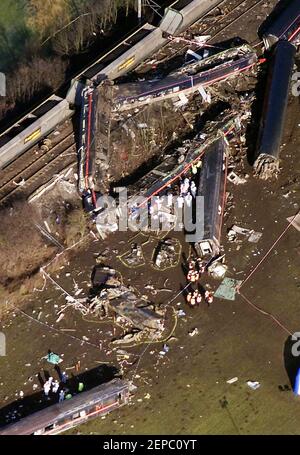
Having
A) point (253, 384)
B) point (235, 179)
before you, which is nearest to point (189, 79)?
point (235, 179)

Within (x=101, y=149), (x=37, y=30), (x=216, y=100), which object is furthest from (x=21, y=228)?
(x=37, y=30)

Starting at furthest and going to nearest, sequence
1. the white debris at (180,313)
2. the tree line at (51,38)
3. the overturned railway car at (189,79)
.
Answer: the tree line at (51,38) < the overturned railway car at (189,79) < the white debris at (180,313)

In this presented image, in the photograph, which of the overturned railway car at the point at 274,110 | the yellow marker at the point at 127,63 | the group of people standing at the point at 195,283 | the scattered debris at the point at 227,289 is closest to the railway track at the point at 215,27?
the yellow marker at the point at 127,63

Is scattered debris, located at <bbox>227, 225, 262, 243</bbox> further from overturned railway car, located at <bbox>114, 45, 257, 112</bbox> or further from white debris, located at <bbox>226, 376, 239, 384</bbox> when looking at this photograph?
overturned railway car, located at <bbox>114, 45, 257, 112</bbox>

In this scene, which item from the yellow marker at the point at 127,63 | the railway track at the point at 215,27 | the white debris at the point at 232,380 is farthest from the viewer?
the railway track at the point at 215,27

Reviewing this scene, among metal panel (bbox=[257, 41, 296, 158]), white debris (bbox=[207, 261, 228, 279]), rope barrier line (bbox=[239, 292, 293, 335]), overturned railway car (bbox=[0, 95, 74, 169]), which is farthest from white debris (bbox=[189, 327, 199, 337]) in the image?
overturned railway car (bbox=[0, 95, 74, 169])

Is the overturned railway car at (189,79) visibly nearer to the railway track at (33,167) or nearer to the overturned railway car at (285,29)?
the overturned railway car at (285,29)
